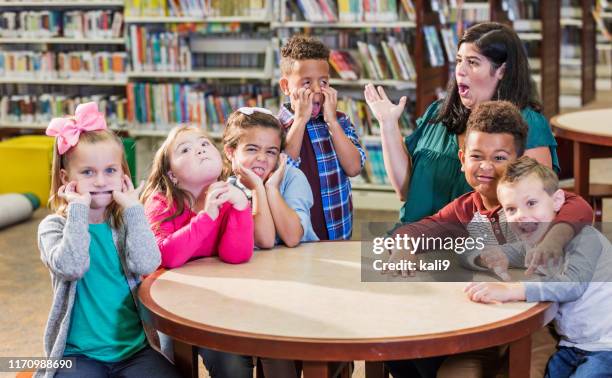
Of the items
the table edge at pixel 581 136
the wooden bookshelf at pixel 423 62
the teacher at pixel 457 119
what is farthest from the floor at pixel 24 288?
the table edge at pixel 581 136

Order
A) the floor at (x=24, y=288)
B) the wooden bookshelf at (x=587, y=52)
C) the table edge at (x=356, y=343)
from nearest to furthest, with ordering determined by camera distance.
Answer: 1. the table edge at (x=356, y=343)
2. the floor at (x=24, y=288)
3. the wooden bookshelf at (x=587, y=52)

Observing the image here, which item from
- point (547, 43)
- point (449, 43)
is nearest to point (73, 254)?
point (449, 43)

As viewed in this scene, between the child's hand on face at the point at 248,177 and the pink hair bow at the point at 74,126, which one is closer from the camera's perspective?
the pink hair bow at the point at 74,126

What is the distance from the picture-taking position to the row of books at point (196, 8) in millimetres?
6234

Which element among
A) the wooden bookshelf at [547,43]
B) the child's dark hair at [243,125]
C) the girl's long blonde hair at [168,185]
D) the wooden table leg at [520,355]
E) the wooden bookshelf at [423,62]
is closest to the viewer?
the wooden table leg at [520,355]

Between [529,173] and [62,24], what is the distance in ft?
17.7

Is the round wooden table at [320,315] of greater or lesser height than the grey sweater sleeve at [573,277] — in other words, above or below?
below

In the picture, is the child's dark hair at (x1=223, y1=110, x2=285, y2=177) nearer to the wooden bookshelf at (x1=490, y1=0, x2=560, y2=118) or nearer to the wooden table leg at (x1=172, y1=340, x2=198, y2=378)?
the wooden table leg at (x1=172, y1=340, x2=198, y2=378)

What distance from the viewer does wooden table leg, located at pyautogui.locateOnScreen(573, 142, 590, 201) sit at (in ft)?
13.7

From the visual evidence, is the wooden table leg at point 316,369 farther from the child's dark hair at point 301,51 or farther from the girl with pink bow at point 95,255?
the child's dark hair at point 301,51

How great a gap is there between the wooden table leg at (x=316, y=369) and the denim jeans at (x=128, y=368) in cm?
46

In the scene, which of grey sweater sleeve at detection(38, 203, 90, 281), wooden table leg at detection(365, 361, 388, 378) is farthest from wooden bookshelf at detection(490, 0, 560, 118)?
grey sweater sleeve at detection(38, 203, 90, 281)

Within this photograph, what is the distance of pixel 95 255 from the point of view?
226 cm

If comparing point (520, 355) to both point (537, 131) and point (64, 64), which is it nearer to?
point (537, 131)
